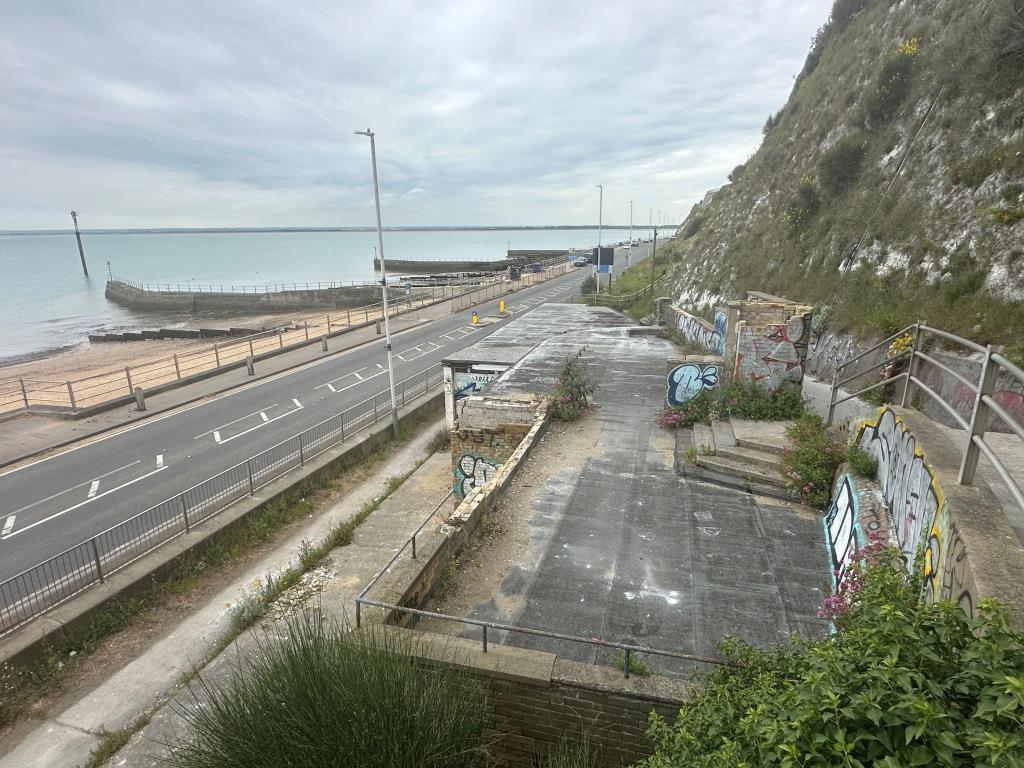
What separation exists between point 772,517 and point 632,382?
820cm

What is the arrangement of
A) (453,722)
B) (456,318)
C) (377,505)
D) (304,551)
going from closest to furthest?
1. (453,722)
2. (304,551)
3. (377,505)
4. (456,318)

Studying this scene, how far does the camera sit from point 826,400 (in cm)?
1419

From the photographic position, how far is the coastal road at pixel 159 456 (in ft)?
47.9

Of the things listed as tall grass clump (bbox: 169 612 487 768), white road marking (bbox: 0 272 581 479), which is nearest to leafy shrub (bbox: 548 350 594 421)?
tall grass clump (bbox: 169 612 487 768)

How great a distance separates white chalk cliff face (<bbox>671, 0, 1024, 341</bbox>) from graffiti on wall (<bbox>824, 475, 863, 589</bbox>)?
23.9ft

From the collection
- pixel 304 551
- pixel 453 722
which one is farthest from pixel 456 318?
pixel 453 722

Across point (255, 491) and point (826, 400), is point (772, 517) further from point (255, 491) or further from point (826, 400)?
point (255, 491)

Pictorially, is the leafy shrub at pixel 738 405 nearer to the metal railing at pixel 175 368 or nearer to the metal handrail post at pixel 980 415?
the metal handrail post at pixel 980 415

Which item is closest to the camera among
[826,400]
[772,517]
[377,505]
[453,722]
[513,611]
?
[453,722]

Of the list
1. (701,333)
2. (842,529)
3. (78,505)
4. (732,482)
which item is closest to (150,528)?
(78,505)

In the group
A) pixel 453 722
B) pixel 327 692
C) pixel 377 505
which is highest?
pixel 327 692

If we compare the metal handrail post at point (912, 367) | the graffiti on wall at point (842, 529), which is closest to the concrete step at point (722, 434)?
the graffiti on wall at point (842, 529)

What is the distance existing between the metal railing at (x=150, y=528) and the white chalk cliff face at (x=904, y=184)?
17.9 metres

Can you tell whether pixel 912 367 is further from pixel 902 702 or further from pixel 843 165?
pixel 843 165
